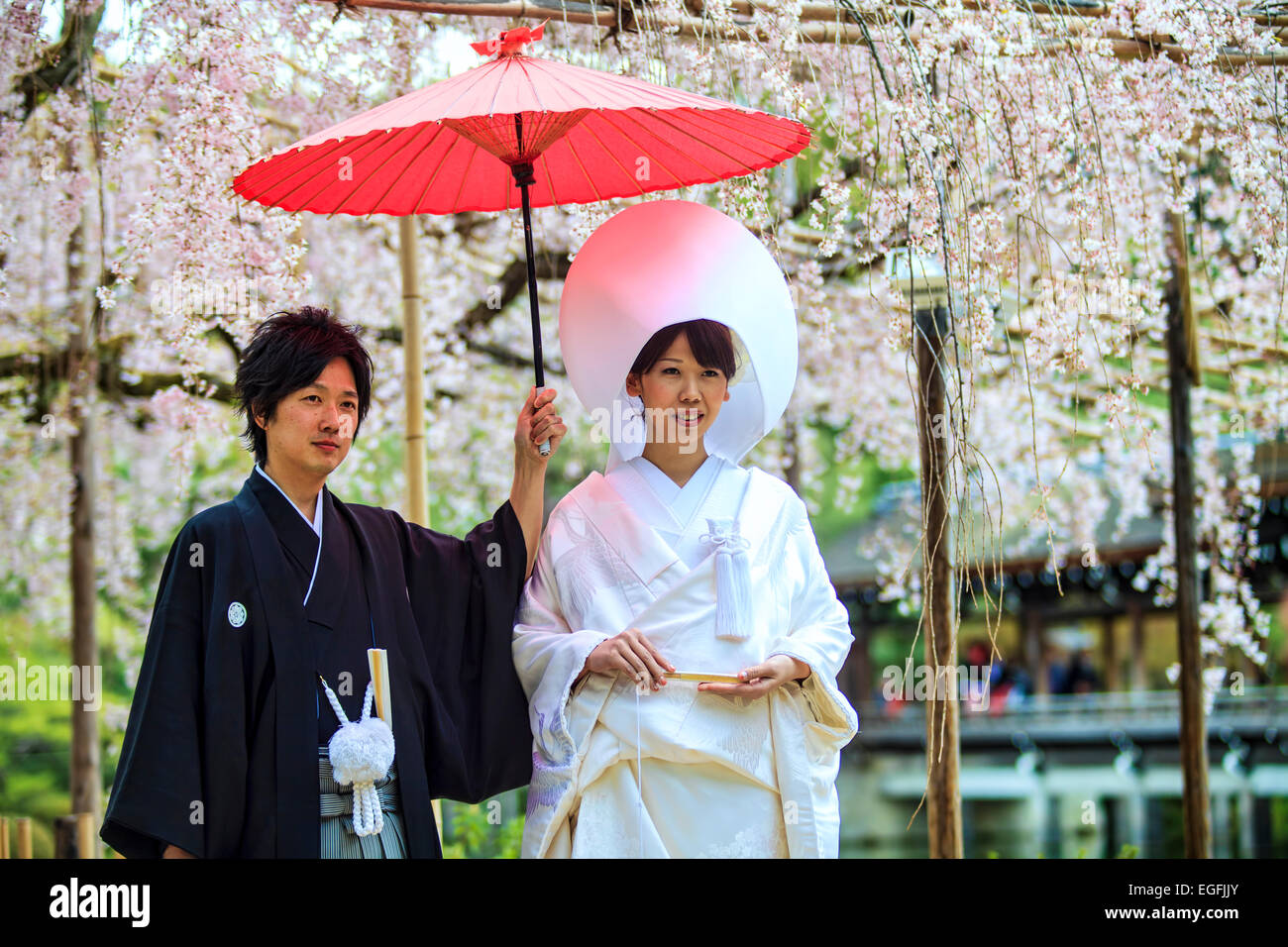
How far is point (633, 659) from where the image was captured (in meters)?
2.98

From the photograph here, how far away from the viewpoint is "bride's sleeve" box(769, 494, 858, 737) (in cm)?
312

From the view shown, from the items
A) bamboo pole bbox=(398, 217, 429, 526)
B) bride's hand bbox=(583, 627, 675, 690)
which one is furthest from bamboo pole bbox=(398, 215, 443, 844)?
bride's hand bbox=(583, 627, 675, 690)

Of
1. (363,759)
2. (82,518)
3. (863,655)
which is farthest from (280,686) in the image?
(863,655)

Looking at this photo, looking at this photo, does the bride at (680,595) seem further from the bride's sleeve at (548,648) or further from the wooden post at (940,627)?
the wooden post at (940,627)

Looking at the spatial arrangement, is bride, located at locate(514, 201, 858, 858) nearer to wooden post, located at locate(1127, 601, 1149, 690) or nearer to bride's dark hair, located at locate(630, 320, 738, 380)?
bride's dark hair, located at locate(630, 320, 738, 380)

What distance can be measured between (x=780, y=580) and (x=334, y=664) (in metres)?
1.17

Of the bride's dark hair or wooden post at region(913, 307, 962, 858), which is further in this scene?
wooden post at region(913, 307, 962, 858)

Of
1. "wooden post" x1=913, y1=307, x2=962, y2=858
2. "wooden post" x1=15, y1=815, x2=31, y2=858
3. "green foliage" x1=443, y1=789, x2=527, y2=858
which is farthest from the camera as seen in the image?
"green foliage" x1=443, y1=789, x2=527, y2=858

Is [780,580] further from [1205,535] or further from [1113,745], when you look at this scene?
[1113,745]

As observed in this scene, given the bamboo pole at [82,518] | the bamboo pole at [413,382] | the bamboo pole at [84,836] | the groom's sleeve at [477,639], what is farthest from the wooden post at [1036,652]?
the groom's sleeve at [477,639]

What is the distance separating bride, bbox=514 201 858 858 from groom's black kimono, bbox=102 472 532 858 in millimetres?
188
